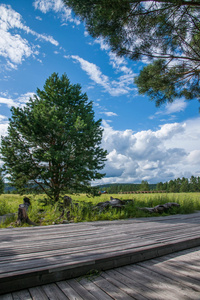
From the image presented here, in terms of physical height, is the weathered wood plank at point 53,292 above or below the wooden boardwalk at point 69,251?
below

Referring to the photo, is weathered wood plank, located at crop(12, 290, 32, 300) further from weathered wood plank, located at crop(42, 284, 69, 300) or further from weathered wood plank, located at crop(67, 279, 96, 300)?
weathered wood plank, located at crop(67, 279, 96, 300)

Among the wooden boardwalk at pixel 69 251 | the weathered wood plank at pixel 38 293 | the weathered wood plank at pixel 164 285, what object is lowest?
the weathered wood plank at pixel 38 293

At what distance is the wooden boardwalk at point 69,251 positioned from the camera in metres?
2.28

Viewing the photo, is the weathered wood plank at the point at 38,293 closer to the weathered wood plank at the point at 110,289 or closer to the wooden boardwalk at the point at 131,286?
the wooden boardwalk at the point at 131,286

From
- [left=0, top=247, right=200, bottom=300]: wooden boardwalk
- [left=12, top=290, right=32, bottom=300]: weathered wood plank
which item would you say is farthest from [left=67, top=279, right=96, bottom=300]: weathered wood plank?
[left=12, top=290, right=32, bottom=300]: weathered wood plank

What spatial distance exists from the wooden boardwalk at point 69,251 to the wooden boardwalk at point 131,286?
72mm

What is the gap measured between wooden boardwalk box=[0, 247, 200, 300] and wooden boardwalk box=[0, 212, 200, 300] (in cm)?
7

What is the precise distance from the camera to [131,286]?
2.29 meters

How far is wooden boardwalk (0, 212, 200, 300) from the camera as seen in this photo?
2.28 metres

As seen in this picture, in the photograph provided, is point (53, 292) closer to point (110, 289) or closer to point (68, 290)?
point (68, 290)

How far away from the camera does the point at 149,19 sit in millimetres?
6453

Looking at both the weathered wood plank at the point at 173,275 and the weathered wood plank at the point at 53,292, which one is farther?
the weathered wood plank at the point at 173,275

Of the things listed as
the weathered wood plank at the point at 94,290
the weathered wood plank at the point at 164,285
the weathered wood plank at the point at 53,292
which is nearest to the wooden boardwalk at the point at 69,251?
the weathered wood plank at the point at 53,292

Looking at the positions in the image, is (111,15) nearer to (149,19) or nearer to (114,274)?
(149,19)
